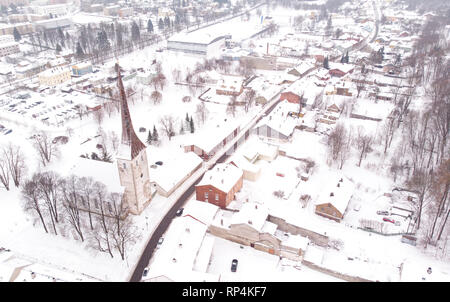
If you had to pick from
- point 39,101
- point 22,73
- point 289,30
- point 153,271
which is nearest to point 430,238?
point 153,271

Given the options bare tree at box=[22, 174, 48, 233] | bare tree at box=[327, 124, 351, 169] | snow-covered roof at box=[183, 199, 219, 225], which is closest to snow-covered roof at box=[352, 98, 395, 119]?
bare tree at box=[327, 124, 351, 169]

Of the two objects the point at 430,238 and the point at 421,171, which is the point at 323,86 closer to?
the point at 421,171

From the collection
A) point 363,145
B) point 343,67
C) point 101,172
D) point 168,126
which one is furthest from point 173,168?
point 343,67

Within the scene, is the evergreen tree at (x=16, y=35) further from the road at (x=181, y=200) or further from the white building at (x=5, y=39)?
the road at (x=181, y=200)

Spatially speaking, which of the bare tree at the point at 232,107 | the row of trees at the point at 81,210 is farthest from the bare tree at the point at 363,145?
the row of trees at the point at 81,210

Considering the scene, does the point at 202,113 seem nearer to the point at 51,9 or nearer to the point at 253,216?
the point at 253,216

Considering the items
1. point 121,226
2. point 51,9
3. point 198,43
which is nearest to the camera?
point 121,226
